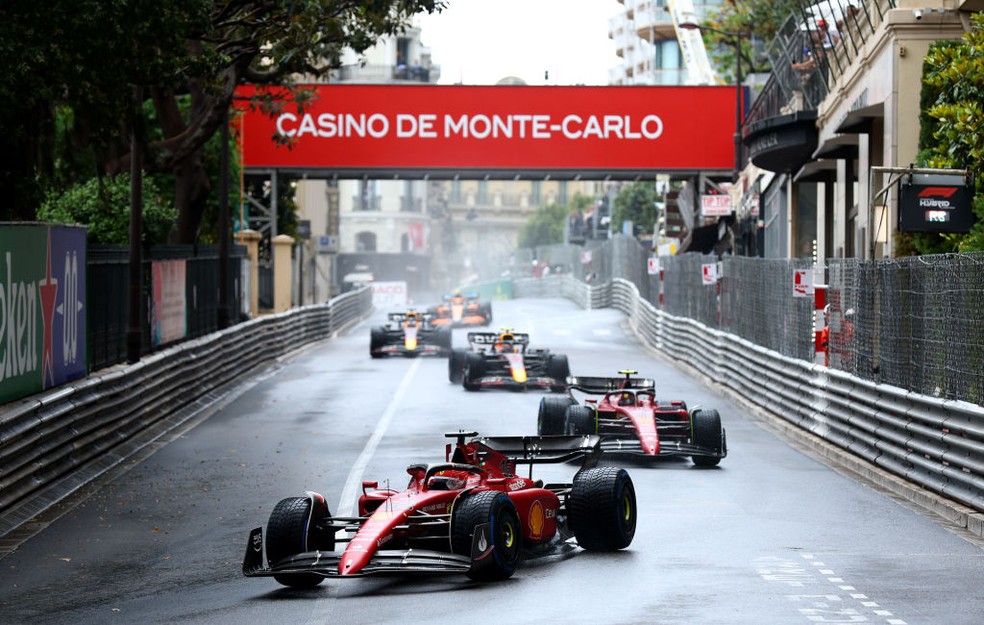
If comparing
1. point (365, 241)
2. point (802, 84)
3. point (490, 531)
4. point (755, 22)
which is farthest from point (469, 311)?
point (365, 241)

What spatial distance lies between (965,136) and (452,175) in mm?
32554

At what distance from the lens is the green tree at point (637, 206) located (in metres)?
100

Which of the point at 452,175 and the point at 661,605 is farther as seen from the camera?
the point at 452,175

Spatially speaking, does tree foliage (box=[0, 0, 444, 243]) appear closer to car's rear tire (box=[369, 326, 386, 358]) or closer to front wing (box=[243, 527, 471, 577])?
car's rear tire (box=[369, 326, 386, 358])

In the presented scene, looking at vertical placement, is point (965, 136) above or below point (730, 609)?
above

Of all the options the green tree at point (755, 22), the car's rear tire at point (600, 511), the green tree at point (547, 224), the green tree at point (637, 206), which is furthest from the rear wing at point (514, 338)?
the green tree at point (547, 224)

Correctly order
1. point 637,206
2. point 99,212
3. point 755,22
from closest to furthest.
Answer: point 99,212, point 755,22, point 637,206

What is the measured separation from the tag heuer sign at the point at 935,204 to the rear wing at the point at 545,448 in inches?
345

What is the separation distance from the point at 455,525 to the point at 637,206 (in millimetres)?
92226

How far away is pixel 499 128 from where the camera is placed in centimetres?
5078

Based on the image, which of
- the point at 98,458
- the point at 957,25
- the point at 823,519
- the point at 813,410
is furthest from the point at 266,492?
the point at 957,25

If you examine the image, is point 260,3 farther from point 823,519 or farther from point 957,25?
point 823,519

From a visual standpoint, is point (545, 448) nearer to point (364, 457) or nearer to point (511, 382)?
point (364, 457)

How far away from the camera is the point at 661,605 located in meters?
9.40
